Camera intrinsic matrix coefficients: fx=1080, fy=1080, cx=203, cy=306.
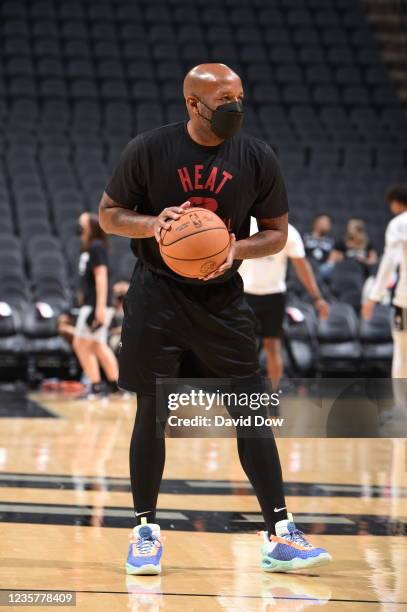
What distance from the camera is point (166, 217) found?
10.5 feet

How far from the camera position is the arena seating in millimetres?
13234

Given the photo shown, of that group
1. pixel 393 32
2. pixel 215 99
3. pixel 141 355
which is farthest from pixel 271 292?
pixel 393 32

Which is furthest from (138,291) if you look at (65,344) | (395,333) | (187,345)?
(65,344)

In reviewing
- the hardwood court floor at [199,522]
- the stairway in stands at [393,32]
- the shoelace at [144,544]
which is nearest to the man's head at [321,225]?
the hardwood court floor at [199,522]

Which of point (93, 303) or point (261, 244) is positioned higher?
point (261, 244)

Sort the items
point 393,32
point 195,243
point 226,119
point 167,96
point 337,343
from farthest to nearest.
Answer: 1. point 393,32
2. point 167,96
3. point 337,343
4. point 226,119
5. point 195,243

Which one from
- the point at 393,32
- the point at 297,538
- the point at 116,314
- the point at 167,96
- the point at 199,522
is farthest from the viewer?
the point at 393,32

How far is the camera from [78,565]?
3445 mm

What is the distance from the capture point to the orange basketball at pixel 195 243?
124 inches

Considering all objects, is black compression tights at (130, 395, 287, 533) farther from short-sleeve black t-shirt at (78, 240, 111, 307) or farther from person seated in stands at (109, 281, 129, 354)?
person seated in stands at (109, 281, 129, 354)

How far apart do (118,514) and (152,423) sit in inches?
41.1

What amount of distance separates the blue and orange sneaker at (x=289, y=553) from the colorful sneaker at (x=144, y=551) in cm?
35

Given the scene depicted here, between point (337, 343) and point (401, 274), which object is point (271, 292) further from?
point (337, 343)

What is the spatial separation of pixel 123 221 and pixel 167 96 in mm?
12770
